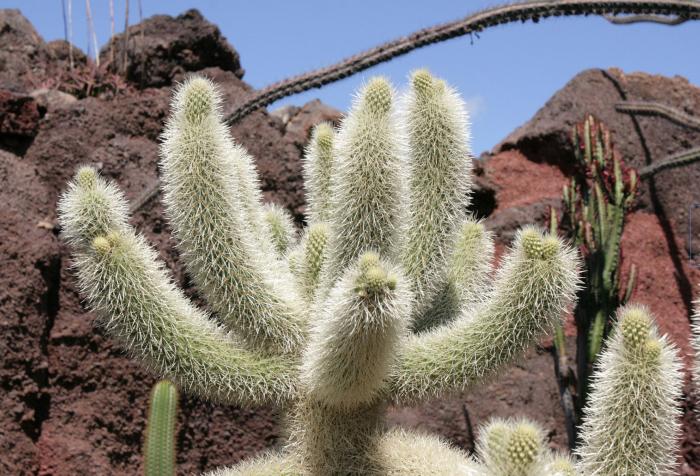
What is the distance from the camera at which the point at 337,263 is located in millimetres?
2574

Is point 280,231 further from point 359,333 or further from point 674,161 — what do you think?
point 674,161

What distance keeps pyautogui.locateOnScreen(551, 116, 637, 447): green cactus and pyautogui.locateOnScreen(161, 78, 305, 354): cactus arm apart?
7.67 feet

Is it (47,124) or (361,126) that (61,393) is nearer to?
(47,124)

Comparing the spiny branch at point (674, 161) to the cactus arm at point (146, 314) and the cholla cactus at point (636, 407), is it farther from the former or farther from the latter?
the cactus arm at point (146, 314)

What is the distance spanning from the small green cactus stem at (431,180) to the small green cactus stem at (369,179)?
0.81ft

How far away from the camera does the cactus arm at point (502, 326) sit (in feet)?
7.80

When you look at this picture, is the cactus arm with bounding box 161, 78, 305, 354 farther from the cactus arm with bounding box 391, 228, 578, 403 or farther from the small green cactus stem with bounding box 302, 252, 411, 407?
the cactus arm with bounding box 391, 228, 578, 403

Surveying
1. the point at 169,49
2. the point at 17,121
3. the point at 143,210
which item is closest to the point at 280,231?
the point at 143,210

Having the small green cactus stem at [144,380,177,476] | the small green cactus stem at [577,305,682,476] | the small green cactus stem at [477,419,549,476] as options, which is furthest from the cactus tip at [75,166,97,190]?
the small green cactus stem at [577,305,682,476]

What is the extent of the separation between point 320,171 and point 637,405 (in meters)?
1.56

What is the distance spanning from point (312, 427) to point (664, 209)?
4.38m

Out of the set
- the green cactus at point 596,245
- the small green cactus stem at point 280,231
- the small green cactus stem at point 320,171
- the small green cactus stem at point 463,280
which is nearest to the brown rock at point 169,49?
the small green cactus stem at point 280,231

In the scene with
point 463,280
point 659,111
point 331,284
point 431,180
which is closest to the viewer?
point 331,284

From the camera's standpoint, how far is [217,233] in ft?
8.52
